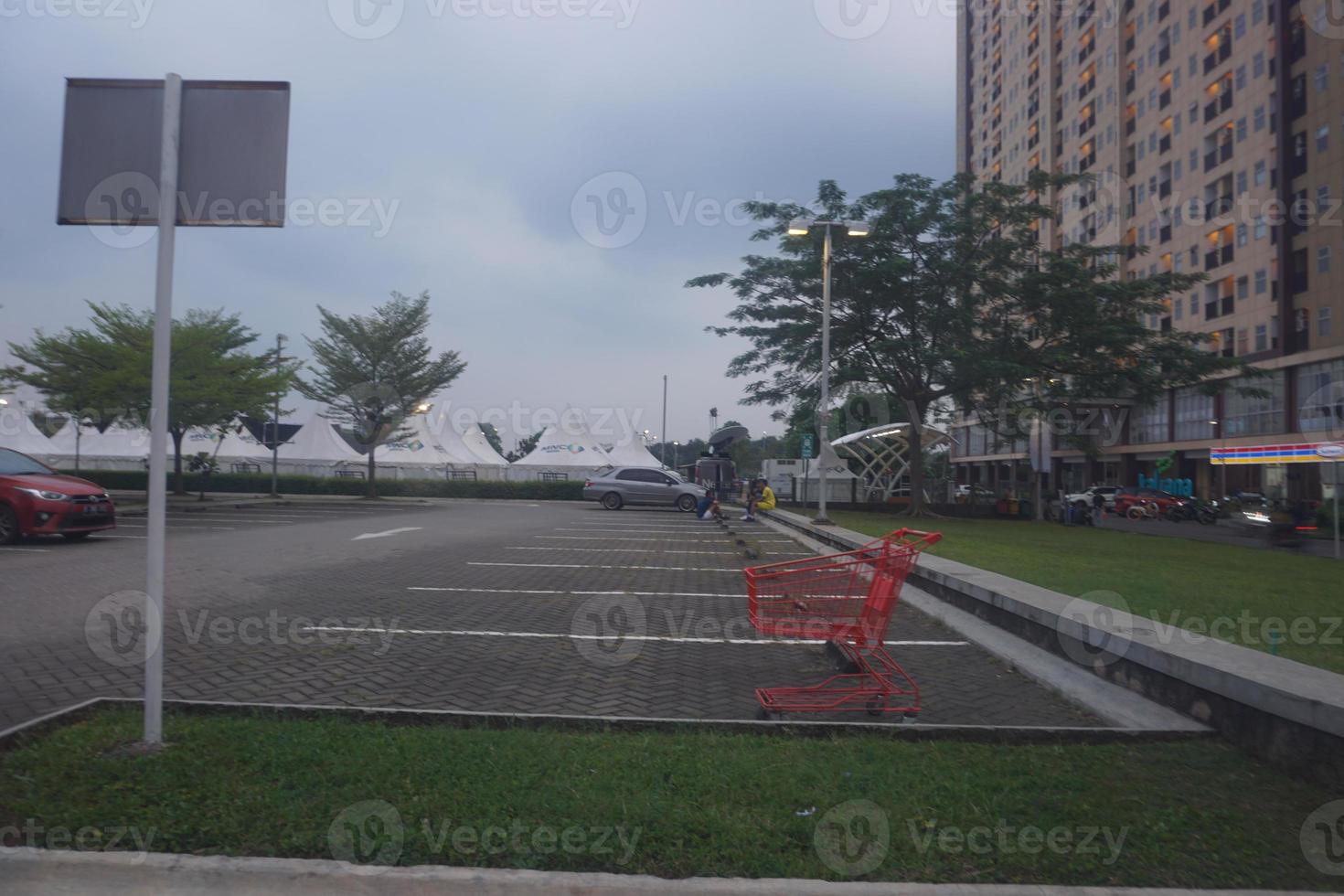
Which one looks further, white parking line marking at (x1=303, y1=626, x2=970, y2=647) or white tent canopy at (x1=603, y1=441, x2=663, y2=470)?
white tent canopy at (x1=603, y1=441, x2=663, y2=470)

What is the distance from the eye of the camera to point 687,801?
11.3 feet

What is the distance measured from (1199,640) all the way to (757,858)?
433 cm

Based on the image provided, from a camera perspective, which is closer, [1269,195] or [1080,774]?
[1080,774]

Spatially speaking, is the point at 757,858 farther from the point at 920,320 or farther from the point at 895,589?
the point at 920,320

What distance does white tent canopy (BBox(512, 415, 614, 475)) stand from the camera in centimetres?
4288

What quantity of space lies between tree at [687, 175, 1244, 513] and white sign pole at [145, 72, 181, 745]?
23487 mm

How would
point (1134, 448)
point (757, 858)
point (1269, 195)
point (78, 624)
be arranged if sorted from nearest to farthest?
1. point (757, 858)
2. point (78, 624)
3. point (1269, 195)
4. point (1134, 448)

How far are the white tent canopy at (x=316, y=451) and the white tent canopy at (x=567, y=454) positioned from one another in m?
8.54

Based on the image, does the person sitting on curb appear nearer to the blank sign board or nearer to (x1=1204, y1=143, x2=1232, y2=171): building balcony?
the blank sign board

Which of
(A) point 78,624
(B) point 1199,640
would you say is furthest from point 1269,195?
Result: (A) point 78,624

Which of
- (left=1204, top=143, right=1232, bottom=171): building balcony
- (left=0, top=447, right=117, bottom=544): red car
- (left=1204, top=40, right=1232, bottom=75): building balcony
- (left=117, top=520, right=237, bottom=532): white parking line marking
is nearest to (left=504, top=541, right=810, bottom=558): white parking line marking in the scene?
(left=0, top=447, right=117, bottom=544): red car

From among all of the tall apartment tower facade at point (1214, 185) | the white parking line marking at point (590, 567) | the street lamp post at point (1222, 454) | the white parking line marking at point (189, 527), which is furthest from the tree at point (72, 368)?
the street lamp post at point (1222, 454)

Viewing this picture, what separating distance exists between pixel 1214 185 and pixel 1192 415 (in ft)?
42.4

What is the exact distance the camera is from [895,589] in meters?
5.05
